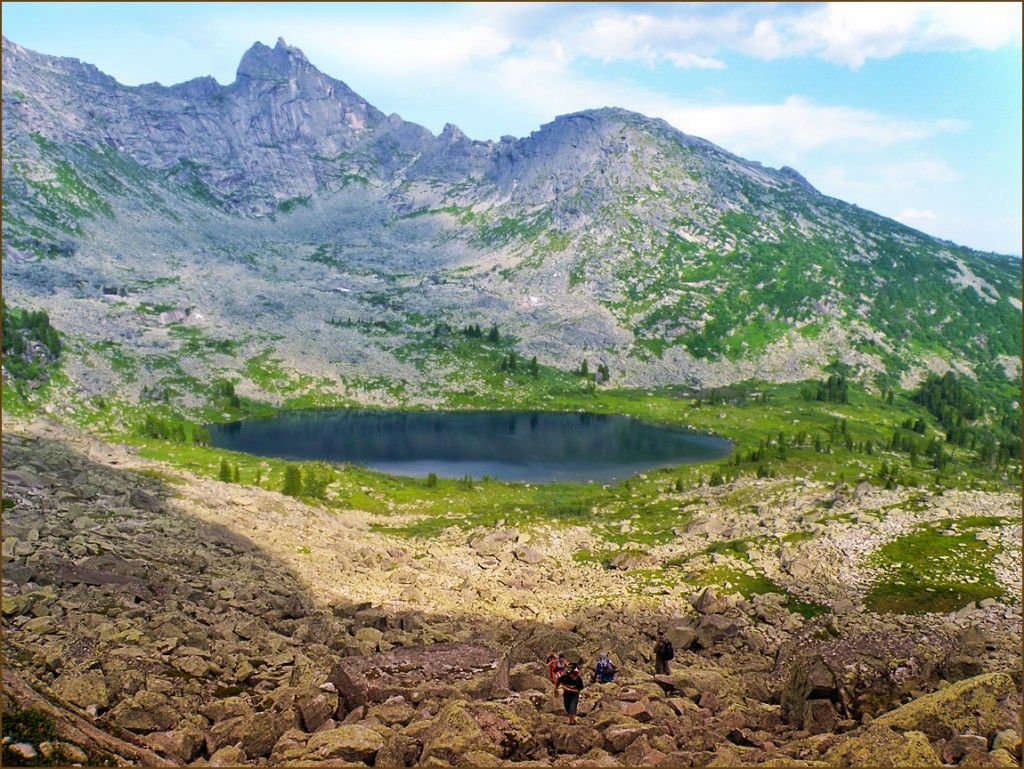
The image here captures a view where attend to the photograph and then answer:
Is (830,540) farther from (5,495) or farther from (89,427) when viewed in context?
(89,427)

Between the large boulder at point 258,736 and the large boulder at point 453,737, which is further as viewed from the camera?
the large boulder at point 258,736

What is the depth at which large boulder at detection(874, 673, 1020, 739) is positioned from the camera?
20.1 metres

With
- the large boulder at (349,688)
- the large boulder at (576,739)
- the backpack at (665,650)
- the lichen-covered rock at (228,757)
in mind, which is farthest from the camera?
the backpack at (665,650)

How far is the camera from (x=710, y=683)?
27.0 m

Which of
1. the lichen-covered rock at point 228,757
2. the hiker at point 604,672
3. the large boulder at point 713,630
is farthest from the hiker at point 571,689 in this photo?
the large boulder at point 713,630

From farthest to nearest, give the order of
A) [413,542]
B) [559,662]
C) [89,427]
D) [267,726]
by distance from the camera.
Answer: [89,427] → [413,542] → [559,662] → [267,726]

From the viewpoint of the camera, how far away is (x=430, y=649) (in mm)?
29703

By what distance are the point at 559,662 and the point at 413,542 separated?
36.3 m

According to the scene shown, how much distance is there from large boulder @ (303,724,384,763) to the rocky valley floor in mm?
60

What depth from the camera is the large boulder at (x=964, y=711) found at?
20141 mm

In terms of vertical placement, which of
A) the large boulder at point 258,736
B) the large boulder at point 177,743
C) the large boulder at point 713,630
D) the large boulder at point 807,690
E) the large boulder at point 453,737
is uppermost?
the large boulder at point 807,690

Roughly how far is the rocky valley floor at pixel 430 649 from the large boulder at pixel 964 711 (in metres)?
0.08

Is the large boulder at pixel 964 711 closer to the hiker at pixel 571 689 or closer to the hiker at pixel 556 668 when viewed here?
the hiker at pixel 571 689

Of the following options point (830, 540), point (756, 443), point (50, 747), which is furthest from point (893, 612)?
point (756, 443)
